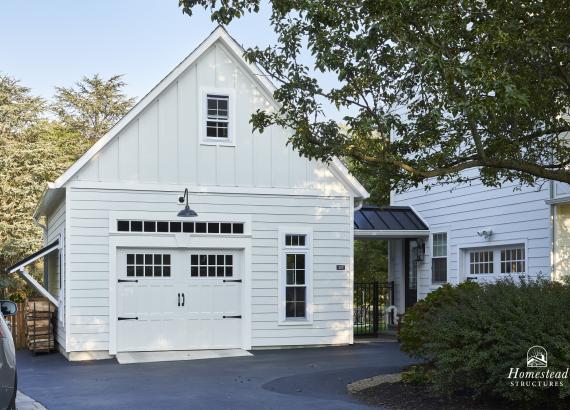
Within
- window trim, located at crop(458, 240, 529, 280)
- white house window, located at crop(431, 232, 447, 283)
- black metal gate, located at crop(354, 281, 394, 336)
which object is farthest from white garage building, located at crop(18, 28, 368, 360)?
white house window, located at crop(431, 232, 447, 283)

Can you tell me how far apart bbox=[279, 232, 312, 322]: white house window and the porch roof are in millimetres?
2974

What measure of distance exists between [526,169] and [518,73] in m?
1.48

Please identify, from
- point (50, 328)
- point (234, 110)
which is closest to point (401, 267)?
point (234, 110)

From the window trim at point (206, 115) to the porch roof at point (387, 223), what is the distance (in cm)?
479

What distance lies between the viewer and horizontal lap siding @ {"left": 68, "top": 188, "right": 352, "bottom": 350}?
1633 centimetres

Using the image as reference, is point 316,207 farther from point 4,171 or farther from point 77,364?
point 4,171

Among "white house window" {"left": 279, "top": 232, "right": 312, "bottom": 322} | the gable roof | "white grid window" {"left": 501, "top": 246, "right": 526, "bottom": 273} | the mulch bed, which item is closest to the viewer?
the mulch bed

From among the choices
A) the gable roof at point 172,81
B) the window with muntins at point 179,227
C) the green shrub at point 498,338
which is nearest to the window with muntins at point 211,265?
the window with muntins at point 179,227

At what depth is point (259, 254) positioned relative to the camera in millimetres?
17547

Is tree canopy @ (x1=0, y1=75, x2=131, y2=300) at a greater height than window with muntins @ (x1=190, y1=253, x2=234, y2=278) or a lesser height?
greater

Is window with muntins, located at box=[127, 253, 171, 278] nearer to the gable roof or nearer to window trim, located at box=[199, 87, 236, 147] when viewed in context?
the gable roof

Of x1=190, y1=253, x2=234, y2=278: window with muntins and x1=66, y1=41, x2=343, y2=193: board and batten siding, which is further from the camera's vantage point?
x1=190, y1=253, x2=234, y2=278: window with muntins

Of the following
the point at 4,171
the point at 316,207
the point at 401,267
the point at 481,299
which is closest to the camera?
the point at 481,299

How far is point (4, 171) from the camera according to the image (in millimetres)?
33406
